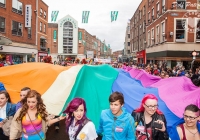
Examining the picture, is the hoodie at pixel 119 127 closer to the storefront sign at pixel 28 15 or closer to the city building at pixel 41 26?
the storefront sign at pixel 28 15

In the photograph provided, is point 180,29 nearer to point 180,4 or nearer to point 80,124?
point 180,4

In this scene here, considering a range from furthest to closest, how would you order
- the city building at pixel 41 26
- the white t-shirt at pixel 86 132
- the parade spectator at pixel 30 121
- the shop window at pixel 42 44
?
the shop window at pixel 42 44 → the city building at pixel 41 26 → the parade spectator at pixel 30 121 → the white t-shirt at pixel 86 132

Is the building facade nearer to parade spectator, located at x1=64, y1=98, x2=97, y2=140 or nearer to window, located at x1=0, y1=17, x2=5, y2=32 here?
window, located at x1=0, y1=17, x2=5, y2=32

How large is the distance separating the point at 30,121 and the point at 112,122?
1.33 meters

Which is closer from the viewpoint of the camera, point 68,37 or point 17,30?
point 17,30

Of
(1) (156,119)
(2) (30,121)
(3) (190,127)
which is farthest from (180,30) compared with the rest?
(2) (30,121)

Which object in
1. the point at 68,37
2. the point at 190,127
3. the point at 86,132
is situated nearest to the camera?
the point at 86,132

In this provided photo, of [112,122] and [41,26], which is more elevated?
[41,26]

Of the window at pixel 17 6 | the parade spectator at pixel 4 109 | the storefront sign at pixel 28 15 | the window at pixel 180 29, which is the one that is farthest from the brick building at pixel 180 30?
the parade spectator at pixel 4 109

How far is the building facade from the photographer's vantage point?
22.8 meters

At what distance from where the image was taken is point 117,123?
9.81 ft

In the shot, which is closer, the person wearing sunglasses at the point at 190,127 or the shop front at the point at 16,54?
the person wearing sunglasses at the point at 190,127

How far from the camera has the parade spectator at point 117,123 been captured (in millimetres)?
2959

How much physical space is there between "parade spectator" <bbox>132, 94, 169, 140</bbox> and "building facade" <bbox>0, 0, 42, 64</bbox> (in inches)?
785
